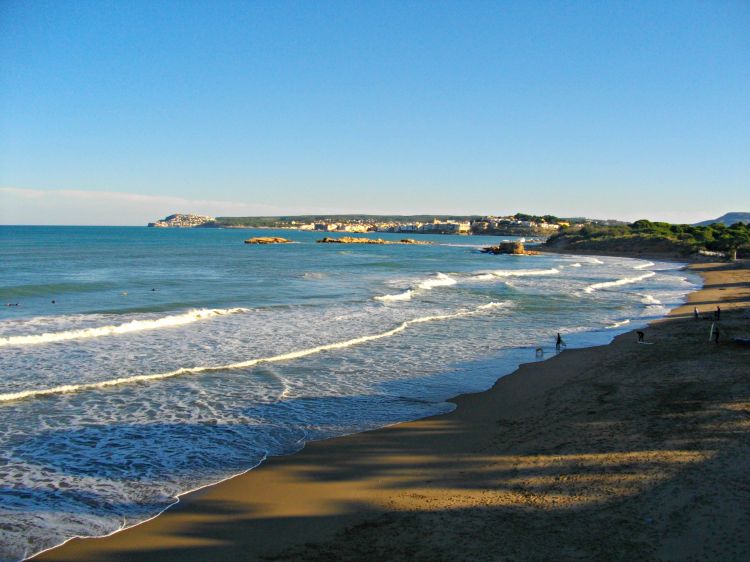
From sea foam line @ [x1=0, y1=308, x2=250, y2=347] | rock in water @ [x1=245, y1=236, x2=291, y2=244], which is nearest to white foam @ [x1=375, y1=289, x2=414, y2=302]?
sea foam line @ [x1=0, y1=308, x2=250, y2=347]

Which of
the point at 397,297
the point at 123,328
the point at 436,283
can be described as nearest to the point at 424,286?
the point at 436,283

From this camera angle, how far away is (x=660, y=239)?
83875 millimetres

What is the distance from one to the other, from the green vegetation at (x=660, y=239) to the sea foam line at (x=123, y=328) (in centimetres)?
5886

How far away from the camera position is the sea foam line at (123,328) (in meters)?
15.8

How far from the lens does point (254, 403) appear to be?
35.3ft

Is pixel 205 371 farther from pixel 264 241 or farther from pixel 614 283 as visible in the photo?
pixel 264 241

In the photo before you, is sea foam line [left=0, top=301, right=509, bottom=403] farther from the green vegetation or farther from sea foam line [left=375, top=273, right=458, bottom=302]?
the green vegetation

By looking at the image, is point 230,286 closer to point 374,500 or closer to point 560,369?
point 560,369

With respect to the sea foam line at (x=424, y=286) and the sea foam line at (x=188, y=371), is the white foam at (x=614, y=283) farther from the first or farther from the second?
the sea foam line at (x=188, y=371)

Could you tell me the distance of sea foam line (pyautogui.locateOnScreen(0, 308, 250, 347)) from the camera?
15.8 m

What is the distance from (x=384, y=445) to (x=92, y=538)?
13.9 feet

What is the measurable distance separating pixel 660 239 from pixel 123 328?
3356 inches

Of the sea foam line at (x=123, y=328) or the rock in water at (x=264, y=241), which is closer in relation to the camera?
the sea foam line at (x=123, y=328)

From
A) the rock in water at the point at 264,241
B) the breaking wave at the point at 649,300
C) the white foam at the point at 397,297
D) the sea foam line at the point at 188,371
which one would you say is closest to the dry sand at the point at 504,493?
the sea foam line at the point at 188,371
